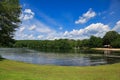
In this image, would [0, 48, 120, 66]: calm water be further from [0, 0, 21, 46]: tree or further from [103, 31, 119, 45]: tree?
[103, 31, 119, 45]: tree

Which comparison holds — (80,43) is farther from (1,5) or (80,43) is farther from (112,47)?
(1,5)

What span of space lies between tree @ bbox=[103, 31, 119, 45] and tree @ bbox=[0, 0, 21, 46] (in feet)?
358

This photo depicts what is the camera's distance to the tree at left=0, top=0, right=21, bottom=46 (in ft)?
92.3

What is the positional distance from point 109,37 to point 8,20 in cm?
11278

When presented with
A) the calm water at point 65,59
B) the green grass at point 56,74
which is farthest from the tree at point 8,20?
the green grass at point 56,74

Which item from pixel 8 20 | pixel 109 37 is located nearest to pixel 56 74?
pixel 8 20

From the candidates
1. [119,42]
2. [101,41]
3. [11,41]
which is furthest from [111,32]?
[11,41]

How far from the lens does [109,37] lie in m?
134

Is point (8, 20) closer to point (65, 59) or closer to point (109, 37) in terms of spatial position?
point (65, 59)

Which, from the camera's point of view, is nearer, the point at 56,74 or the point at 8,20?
the point at 56,74

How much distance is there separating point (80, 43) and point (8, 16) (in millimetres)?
136064

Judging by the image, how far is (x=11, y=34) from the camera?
30594 millimetres

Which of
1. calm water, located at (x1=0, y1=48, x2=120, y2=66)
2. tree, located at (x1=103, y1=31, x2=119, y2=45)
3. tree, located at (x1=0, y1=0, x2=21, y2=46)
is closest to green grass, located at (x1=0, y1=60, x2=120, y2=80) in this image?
tree, located at (x1=0, y1=0, x2=21, y2=46)

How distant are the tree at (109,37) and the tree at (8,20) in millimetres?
109089
